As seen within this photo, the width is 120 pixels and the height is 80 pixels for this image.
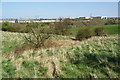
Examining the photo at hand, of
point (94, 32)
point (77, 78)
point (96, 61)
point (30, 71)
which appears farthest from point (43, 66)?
point (94, 32)

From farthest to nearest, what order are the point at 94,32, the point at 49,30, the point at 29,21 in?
the point at 94,32 → the point at 49,30 → the point at 29,21

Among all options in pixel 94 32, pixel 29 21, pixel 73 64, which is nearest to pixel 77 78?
pixel 73 64

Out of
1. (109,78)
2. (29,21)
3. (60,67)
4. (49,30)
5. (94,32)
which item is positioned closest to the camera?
(109,78)

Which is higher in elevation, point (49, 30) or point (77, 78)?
point (49, 30)

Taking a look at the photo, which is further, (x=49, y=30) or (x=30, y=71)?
(x=49, y=30)

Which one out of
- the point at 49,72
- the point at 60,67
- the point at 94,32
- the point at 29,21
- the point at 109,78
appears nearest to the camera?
the point at 109,78

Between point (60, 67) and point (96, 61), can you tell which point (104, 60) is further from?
point (60, 67)

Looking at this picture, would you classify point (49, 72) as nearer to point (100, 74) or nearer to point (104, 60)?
point (100, 74)

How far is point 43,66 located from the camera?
250 inches

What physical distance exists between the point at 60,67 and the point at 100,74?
65.1 inches

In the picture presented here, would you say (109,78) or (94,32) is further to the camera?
(94,32)

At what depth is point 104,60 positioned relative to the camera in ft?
21.1

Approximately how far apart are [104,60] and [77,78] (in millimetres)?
1822

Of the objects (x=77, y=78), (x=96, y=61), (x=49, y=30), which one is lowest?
(x=77, y=78)
